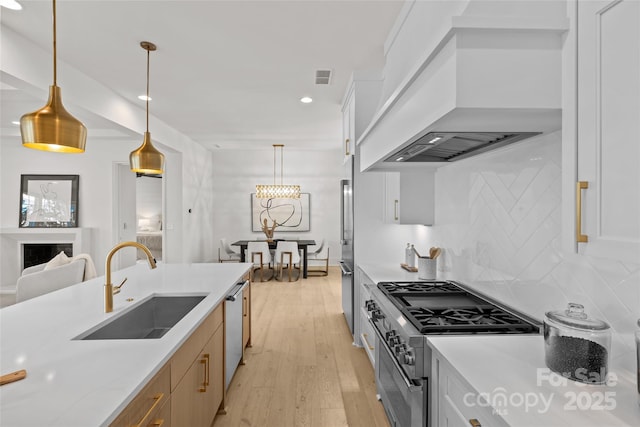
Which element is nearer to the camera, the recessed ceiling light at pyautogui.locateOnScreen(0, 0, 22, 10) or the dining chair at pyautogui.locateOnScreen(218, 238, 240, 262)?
the recessed ceiling light at pyautogui.locateOnScreen(0, 0, 22, 10)

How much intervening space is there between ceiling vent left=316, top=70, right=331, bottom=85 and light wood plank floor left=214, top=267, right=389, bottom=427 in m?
2.73

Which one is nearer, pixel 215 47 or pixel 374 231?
→ pixel 215 47

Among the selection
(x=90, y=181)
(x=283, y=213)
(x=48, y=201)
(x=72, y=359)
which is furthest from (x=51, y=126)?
(x=283, y=213)

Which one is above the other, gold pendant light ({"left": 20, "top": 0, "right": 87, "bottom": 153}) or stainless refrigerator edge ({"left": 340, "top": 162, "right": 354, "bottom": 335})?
gold pendant light ({"left": 20, "top": 0, "right": 87, "bottom": 153})

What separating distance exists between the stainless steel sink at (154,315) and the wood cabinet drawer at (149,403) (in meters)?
0.65

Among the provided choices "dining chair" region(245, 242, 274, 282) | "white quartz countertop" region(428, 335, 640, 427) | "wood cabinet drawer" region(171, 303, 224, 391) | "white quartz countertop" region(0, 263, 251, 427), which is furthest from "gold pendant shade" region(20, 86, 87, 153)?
"dining chair" region(245, 242, 274, 282)

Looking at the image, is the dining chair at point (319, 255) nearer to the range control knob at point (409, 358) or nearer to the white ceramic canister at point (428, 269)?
the white ceramic canister at point (428, 269)

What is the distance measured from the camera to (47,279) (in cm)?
278

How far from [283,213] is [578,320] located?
7062 mm

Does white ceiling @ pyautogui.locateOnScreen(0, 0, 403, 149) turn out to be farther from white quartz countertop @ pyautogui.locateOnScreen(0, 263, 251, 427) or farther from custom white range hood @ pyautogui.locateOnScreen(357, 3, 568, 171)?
white quartz countertop @ pyautogui.locateOnScreen(0, 263, 251, 427)

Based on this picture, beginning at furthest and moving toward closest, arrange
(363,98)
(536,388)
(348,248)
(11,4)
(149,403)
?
1. (348,248)
2. (363,98)
3. (11,4)
4. (149,403)
5. (536,388)

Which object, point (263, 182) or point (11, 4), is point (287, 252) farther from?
point (11, 4)

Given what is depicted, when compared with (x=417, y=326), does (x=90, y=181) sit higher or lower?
higher

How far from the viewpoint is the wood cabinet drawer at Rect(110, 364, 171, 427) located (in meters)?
1.00
